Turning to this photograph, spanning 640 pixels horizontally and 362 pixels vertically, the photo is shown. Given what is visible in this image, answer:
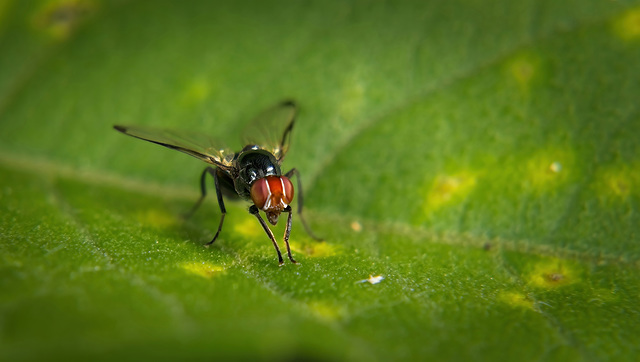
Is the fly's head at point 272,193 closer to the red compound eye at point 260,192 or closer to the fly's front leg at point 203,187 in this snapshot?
the red compound eye at point 260,192

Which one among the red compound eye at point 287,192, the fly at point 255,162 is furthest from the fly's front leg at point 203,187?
the red compound eye at point 287,192

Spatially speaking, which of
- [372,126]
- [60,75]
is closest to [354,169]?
[372,126]

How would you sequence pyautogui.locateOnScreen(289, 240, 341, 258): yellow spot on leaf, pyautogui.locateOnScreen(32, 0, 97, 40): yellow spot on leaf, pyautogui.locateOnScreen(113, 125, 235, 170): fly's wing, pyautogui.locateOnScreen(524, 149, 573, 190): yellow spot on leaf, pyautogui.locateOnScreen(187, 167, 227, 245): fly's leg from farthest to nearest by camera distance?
pyautogui.locateOnScreen(32, 0, 97, 40): yellow spot on leaf → pyautogui.locateOnScreen(187, 167, 227, 245): fly's leg → pyautogui.locateOnScreen(113, 125, 235, 170): fly's wing → pyautogui.locateOnScreen(524, 149, 573, 190): yellow spot on leaf → pyautogui.locateOnScreen(289, 240, 341, 258): yellow spot on leaf

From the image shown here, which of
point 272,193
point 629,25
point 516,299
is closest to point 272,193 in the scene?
point 272,193

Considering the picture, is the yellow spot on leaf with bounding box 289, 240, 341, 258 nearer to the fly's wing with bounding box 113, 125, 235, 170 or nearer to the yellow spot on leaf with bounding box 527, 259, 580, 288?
the fly's wing with bounding box 113, 125, 235, 170

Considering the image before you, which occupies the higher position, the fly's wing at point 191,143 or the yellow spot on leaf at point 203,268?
the fly's wing at point 191,143

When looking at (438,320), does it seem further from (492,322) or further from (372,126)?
(372,126)

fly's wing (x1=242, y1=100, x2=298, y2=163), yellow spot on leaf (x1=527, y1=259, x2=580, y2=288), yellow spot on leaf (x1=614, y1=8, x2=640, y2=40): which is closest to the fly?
fly's wing (x1=242, y1=100, x2=298, y2=163)
